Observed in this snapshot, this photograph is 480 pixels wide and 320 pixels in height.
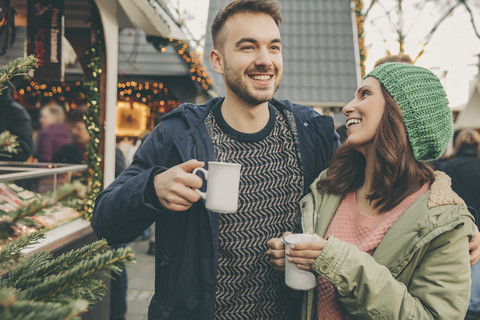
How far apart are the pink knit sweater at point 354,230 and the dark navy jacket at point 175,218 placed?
0.27 m

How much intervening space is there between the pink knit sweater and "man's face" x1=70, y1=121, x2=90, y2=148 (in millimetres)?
3459

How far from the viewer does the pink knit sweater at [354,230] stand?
4.79 feet

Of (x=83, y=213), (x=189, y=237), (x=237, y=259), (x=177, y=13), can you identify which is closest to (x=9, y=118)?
(x=83, y=213)

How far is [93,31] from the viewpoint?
159 inches

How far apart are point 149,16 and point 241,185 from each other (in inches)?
121

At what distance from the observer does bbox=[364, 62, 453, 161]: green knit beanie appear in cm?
152

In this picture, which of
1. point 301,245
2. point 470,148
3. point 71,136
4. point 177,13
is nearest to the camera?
point 301,245

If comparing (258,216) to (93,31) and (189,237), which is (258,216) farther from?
(93,31)

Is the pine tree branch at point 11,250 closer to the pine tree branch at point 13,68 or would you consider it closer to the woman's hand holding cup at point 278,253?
the pine tree branch at point 13,68

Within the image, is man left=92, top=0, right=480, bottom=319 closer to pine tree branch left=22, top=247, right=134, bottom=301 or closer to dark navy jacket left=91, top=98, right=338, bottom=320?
dark navy jacket left=91, top=98, right=338, bottom=320

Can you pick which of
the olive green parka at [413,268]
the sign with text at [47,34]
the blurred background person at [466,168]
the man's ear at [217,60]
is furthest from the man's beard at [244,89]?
the sign with text at [47,34]

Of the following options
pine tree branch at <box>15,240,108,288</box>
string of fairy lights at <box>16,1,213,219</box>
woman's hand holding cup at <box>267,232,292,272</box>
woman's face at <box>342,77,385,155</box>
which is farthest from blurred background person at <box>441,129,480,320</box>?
string of fairy lights at <box>16,1,213,219</box>

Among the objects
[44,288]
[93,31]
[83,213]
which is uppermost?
[93,31]

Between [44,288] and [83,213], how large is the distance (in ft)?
11.6
